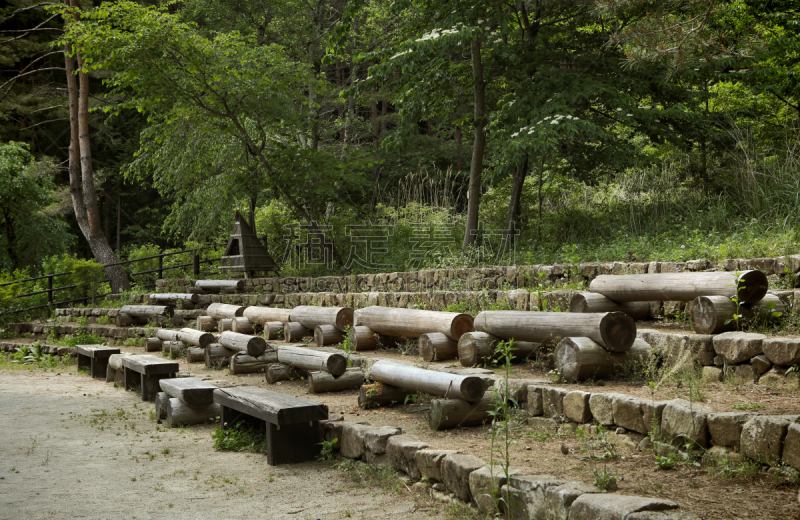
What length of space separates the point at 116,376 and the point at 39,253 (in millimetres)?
9366

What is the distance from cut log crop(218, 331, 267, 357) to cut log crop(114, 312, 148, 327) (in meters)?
4.77

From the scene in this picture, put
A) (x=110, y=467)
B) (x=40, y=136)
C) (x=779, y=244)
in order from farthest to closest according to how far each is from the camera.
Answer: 1. (x=40, y=136)
2. (x=779, y=244)
3. (x=110, y=467)

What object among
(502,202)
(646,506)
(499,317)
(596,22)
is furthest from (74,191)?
(646,506)

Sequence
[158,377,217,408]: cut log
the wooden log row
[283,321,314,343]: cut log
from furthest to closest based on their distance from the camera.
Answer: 1. [283,321,314,343]: cut log
2. [158,377,217,408]: cut log
3. the wooden log row

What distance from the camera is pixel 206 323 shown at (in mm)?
9656

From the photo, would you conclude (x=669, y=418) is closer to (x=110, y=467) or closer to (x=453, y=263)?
(x=110, y=467)

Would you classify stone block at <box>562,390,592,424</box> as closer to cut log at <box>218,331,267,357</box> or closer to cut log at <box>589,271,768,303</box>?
cut log at <box>589,271,768,303</box>

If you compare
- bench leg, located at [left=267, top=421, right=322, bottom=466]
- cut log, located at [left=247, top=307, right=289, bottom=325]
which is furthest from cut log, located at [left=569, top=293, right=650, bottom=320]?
cut log, located at [left=247, top=307, right=289, bottom=325]

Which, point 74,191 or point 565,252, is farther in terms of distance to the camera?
point 74,191

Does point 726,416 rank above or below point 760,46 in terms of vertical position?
below

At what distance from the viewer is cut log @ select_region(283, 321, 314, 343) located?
755 cm

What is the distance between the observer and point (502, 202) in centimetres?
1070

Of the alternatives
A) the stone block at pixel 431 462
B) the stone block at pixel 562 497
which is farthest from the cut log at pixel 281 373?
the stone block at pixel 562 497

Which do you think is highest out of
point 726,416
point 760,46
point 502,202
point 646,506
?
point 760,46
